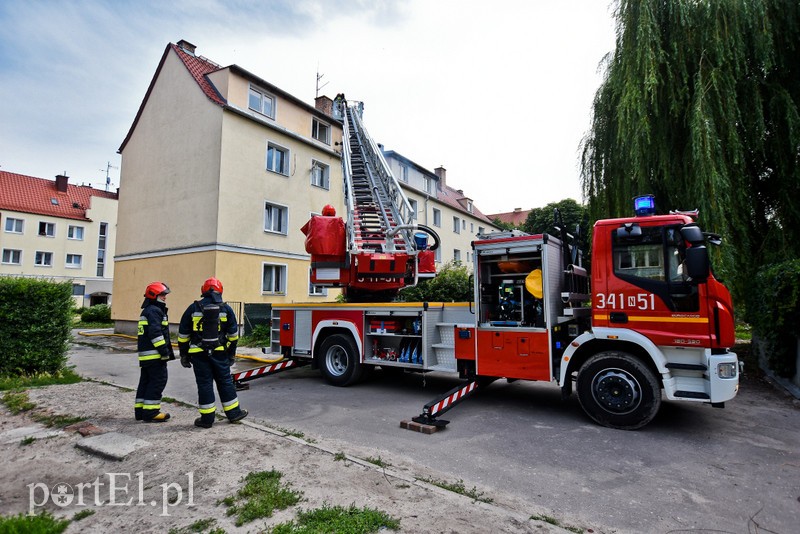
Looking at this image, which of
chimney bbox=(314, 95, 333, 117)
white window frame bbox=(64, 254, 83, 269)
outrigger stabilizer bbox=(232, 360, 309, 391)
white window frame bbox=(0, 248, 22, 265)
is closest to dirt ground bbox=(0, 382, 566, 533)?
outrigger stabilizer bbox=(232, 360, 309, 391)

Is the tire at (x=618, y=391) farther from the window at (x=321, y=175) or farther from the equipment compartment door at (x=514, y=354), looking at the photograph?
the window at (x=321, y=175)

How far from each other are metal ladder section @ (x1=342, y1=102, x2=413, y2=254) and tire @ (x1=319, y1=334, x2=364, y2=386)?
1.61 meters

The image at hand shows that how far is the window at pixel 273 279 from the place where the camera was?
17625 millimetres

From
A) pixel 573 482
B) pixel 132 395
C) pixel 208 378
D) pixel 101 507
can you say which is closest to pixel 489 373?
pixel 573 482

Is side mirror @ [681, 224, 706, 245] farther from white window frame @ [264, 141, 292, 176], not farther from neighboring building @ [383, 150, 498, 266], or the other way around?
neighboring building @ [383, 150, 498, 266]

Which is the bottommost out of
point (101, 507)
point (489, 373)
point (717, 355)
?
point (101, 507)

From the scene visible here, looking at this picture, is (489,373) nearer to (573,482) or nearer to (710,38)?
(573,482)

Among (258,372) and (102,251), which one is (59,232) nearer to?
(102,251)

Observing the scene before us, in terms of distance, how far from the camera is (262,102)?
59.0 feet

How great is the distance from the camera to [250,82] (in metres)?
17.5

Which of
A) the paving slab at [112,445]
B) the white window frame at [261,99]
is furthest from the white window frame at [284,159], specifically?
the paving slab at [112,445]

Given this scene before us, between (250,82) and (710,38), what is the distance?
602 inches

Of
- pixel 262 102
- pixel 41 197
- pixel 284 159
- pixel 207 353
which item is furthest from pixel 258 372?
pixel 41 197

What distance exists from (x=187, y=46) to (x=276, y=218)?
907cm
